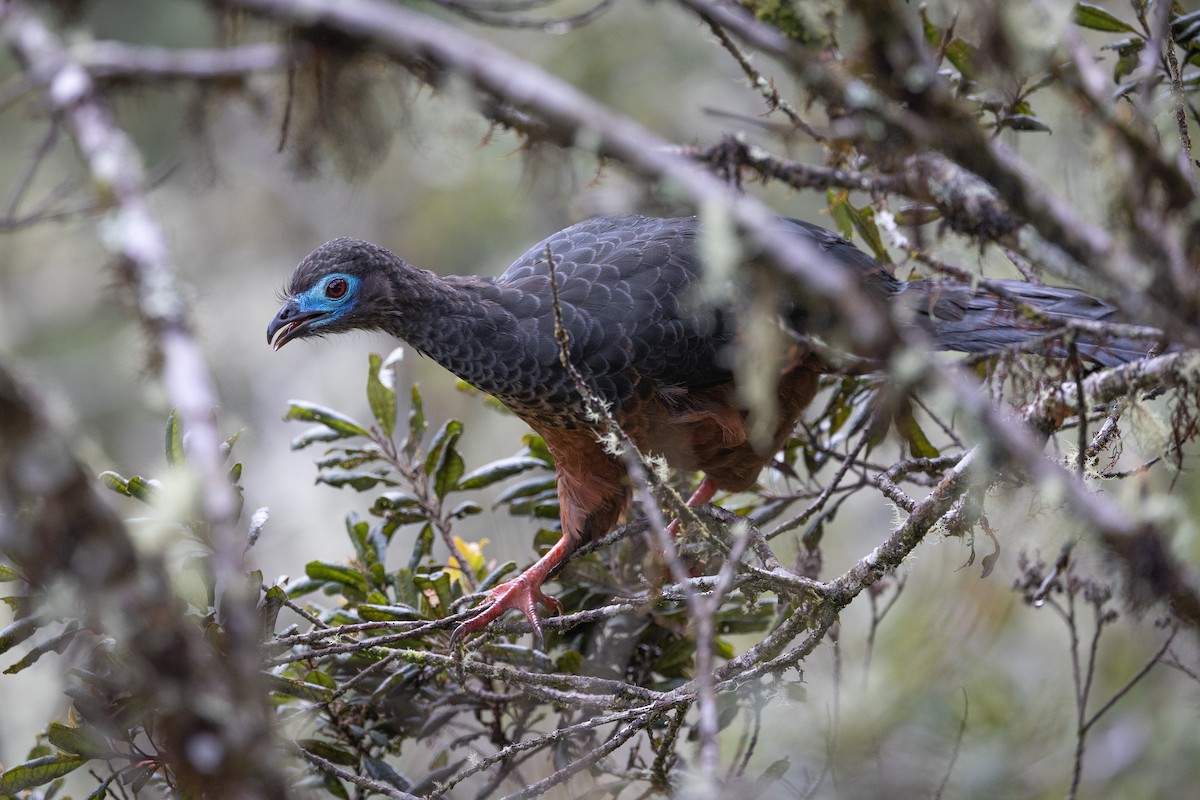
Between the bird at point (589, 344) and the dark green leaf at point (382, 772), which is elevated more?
the bird at point (589, 344)

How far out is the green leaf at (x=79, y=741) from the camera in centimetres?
267

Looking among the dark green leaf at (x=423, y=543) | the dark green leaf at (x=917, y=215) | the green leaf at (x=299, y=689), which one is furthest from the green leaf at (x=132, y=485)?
the dark green leaf at (x=917, y=215)

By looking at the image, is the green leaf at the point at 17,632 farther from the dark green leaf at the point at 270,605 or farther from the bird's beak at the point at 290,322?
the bird's beak at the point at 290,322

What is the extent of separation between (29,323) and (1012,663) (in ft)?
35.6

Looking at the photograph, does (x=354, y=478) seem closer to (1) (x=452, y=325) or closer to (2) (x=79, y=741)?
(1) (x=452, y=325)

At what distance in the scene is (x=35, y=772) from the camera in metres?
2.71

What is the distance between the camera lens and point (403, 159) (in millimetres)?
11016

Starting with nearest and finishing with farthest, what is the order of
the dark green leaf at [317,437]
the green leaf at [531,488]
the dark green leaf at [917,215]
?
the dark green leaf at [917,215] → the dark green leaf at [317,437] → the green leaf at [531,488]

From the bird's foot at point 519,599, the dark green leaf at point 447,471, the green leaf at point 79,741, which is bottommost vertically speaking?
the green leaf at point 79,741

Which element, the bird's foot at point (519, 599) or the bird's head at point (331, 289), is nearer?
the bird's head at point (331, 289)

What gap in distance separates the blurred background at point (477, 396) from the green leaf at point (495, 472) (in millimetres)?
802

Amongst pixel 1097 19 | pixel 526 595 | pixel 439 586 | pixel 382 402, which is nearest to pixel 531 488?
pixel 526 595

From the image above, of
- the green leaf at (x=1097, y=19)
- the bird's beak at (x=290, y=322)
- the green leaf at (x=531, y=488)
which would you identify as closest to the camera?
the green leaf at (x=1097, y=19)

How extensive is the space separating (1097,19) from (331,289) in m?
2.58
